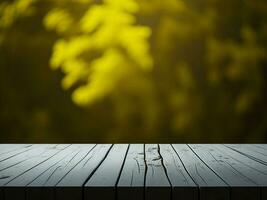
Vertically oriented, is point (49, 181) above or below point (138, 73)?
below

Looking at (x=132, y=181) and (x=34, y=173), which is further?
(x=34, y=173)

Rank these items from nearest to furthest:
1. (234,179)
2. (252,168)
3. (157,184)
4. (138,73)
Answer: (157,184) < (234,179) < (252,168) < (138,73)

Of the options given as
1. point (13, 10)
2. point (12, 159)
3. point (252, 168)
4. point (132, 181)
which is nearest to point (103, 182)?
point (132, 181)

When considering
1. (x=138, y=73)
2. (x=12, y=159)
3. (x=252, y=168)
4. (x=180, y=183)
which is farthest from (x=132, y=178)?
(x=138, y=73)

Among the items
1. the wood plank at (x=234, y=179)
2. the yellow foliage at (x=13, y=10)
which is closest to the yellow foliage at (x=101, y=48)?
the yellow foliage at (x=13, y=10)

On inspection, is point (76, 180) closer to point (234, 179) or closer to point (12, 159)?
point (234, 179)

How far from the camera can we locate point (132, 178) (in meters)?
1.65

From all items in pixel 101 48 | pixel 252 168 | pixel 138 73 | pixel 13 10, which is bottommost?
pixel 252 168

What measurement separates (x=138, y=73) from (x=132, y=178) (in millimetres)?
2157

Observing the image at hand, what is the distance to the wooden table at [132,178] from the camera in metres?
1.47

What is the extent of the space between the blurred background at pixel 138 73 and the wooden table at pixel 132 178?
1367mm

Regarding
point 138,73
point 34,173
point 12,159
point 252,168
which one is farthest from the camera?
point 138,73

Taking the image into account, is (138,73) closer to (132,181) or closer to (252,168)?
(252,168)
